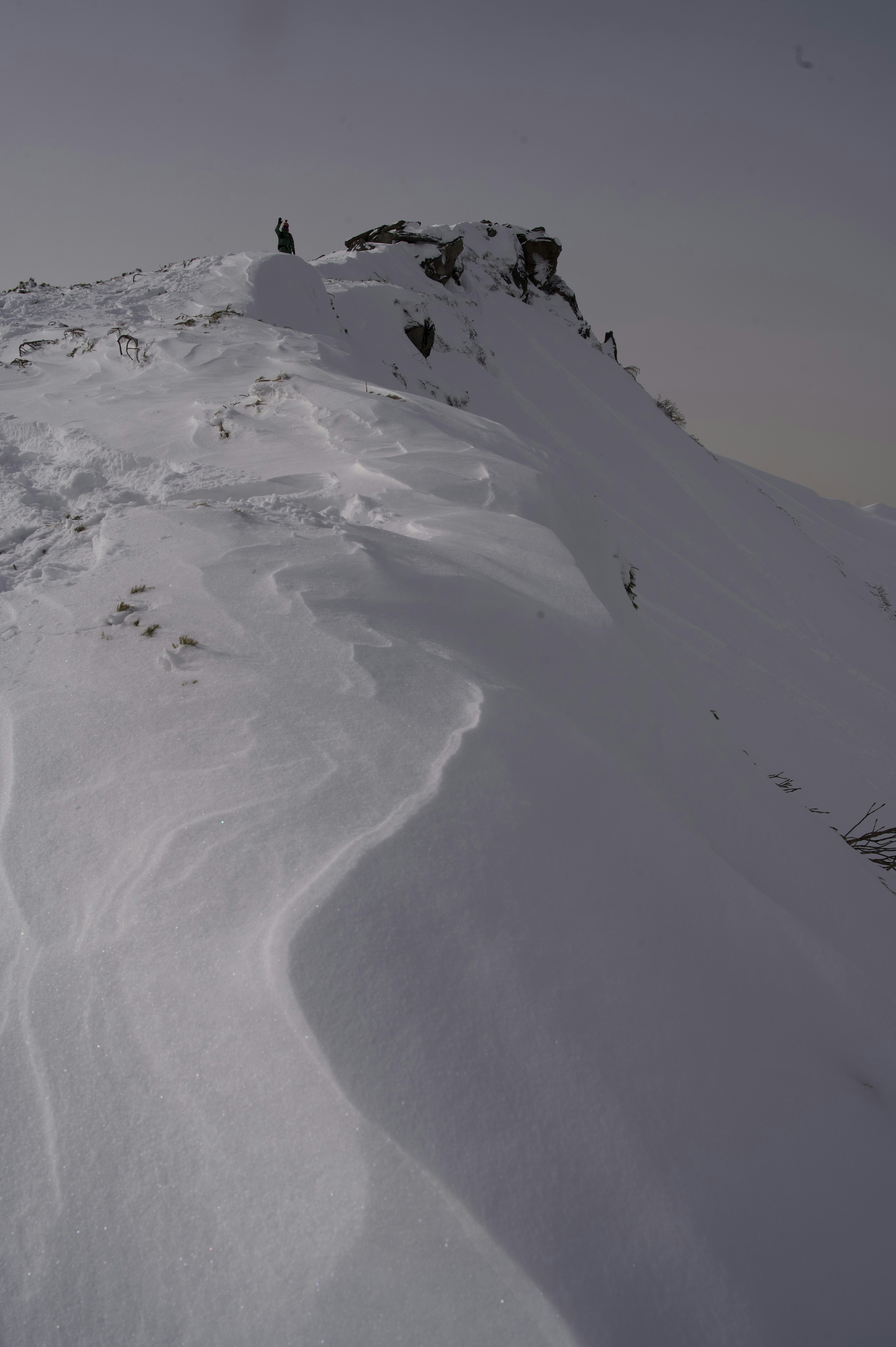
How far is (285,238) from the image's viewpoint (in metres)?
10.5

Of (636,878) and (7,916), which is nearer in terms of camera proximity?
(7,916)

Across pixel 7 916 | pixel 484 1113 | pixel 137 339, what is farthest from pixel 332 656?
pixel 137 339

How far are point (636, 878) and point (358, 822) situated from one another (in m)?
0.51

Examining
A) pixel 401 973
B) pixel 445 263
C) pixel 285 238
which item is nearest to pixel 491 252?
pixel 445 263

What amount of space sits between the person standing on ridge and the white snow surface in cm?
995

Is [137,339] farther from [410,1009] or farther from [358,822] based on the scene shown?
[410,1009]

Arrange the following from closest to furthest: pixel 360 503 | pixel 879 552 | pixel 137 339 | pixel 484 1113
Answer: pixel 484 1113 → pixel 360 503 → pixel 137 339 → pixel 879 552

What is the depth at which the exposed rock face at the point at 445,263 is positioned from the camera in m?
12.7

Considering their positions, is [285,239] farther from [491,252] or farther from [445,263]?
[491,252]

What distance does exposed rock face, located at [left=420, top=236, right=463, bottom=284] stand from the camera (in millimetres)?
12688

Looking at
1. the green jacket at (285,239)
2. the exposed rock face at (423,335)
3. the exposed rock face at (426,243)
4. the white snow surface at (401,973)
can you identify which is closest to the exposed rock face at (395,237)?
the exposed rock face at (426,243)

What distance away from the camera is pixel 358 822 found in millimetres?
1147

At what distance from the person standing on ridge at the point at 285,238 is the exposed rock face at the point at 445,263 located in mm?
2938

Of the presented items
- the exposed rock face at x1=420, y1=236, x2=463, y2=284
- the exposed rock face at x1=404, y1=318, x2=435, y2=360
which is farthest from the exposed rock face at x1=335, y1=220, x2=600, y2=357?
the exposed rock face at x1=404, y1=318, x2=435, y2=360
